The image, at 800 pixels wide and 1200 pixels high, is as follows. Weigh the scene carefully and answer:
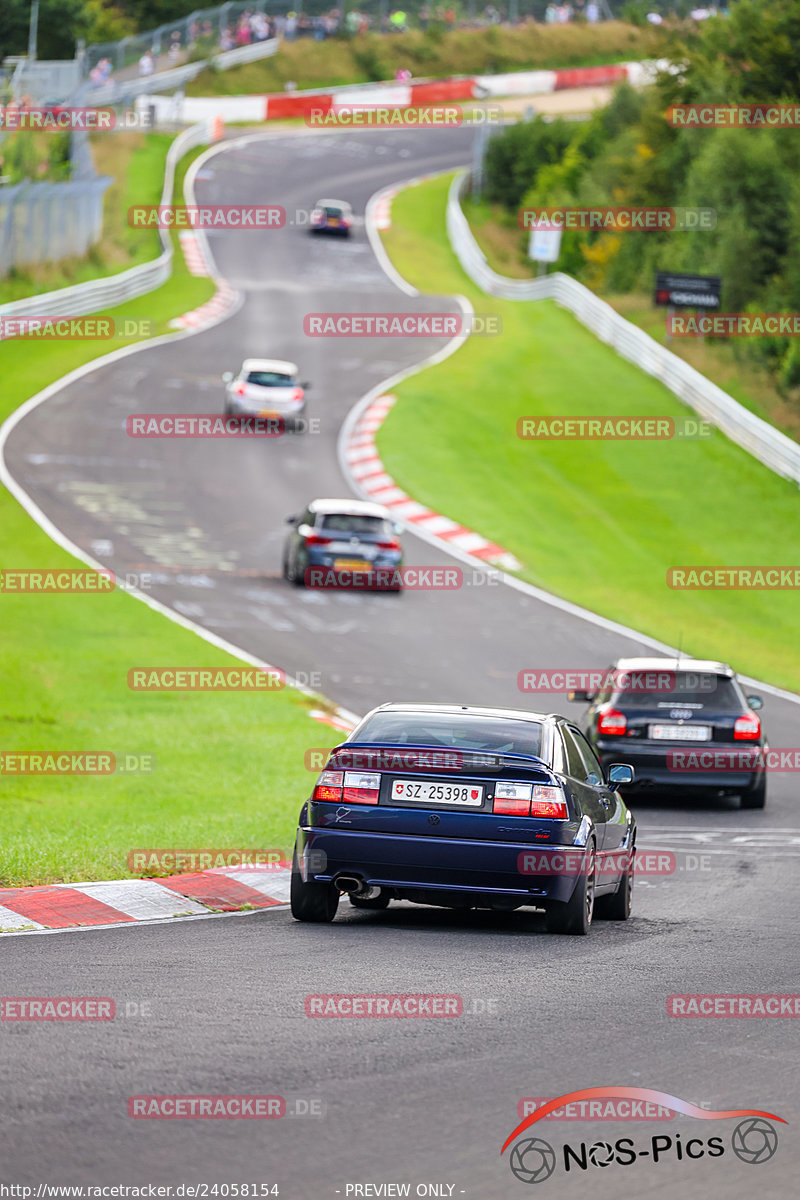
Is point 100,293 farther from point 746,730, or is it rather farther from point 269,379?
point 746,730

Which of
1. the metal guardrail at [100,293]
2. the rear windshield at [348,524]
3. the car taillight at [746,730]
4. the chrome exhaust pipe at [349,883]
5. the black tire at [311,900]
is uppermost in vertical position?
the metal guardrail at [100,293]

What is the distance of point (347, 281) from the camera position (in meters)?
57.8

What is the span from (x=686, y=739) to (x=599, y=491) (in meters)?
19.9

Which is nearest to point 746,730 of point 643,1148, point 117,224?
point 643,1148

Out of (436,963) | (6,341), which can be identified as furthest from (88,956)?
(6,341)

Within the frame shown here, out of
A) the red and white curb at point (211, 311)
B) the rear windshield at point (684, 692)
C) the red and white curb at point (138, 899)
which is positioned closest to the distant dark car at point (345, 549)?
the rear windshield at point (684, 692)

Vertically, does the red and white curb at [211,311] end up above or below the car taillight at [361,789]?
above

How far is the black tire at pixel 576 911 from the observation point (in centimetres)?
Result: 948

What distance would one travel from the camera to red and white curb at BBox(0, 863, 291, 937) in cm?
932

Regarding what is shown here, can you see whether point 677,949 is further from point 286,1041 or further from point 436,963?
point 286,1041

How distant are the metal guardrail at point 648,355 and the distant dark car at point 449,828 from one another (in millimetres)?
27598

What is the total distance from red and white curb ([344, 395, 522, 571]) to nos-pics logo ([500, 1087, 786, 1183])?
24233 mm

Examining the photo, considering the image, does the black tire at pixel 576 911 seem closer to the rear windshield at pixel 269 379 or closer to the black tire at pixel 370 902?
the black tire at pixel 370 902

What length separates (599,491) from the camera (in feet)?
118
